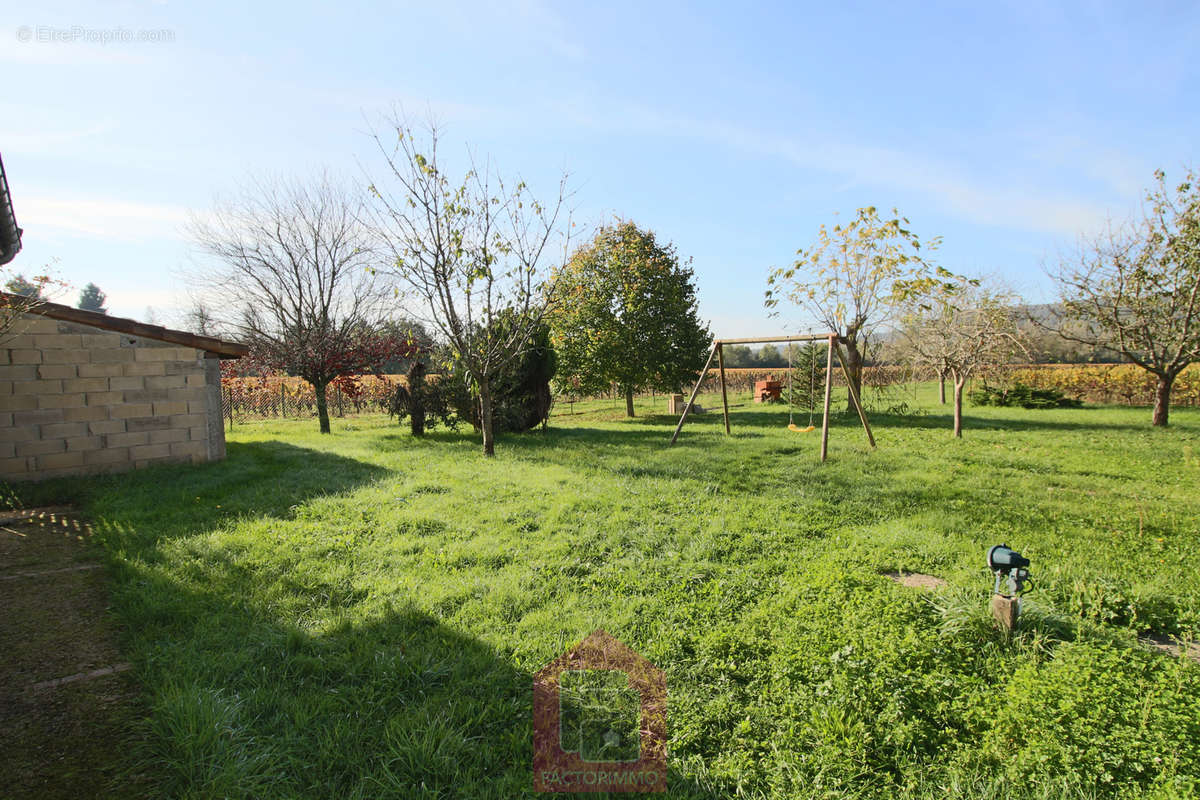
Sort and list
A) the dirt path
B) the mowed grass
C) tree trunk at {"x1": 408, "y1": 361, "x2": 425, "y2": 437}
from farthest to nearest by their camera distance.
→ 1. tree trunk at {"x1": 408, "y1": 361, "x2": 425, "y2": 437}
2. the mowed grass
3. the dirt path

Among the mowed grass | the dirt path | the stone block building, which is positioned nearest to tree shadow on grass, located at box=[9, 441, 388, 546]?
the mowed grass

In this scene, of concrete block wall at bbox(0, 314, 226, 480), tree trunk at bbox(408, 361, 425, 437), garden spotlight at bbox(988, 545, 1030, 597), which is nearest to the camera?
garden spotlight at bbox(988, 545, 1030, 597)

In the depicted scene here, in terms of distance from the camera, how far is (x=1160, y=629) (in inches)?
134

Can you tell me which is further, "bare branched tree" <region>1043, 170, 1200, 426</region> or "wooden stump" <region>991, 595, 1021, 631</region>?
"bare branched tree" <region>1043, 170, 1200, 426</region>

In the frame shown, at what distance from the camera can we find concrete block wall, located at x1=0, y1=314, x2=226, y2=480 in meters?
6.97

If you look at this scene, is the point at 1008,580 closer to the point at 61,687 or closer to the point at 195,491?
the point at 61,687

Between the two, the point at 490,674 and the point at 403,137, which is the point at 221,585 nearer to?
the point at 490,674

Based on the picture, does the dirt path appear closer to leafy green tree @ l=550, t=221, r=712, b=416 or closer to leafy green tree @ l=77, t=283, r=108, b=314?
leafy green tree @ l=550, t=221, r=712, b=416

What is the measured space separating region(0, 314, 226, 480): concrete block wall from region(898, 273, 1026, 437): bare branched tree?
13464 mm

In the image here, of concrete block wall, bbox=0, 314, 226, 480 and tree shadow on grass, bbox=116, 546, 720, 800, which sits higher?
concrete block wall, bbox=0, 314, 226, 480

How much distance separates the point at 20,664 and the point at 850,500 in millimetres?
6775

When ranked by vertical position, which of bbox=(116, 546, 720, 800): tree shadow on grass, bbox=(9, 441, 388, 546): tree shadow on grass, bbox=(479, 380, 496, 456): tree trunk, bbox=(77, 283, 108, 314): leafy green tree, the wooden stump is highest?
bbox=(77, 283, 108, 314): leafy green tree

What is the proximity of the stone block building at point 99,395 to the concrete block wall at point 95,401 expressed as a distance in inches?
0.4

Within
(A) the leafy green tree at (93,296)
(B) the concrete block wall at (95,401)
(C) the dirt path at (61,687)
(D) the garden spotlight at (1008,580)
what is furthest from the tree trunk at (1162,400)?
(A) the leafy green tree at (93,296)
